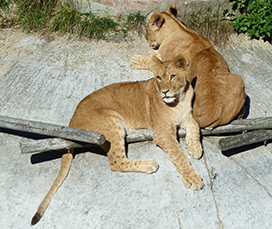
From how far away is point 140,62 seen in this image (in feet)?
17.6

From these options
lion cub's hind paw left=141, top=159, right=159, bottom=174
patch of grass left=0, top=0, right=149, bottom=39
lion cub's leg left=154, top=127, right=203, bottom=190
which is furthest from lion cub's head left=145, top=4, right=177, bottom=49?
lion cub's hind paw left=141, top=159, right=159, bottom=174

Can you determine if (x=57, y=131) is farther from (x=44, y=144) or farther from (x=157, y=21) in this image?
(x=157, y=21)

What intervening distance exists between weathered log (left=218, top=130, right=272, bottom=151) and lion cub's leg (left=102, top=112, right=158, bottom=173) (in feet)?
2.66

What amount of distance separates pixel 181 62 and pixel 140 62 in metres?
1.55

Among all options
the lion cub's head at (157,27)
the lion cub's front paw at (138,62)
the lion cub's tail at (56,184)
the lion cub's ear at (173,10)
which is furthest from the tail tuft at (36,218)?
the lion cub's ear at (173,10)

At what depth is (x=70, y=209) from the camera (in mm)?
3582

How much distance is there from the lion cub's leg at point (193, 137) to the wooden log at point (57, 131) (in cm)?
107

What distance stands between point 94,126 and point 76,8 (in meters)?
2.97

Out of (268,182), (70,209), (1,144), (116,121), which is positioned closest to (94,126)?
(116,121)

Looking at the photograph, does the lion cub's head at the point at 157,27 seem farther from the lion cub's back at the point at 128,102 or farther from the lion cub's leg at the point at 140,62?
the lion cub's back at the point at 128,102

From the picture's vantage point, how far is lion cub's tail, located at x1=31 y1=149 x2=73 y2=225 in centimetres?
345

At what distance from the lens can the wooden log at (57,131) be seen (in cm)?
358

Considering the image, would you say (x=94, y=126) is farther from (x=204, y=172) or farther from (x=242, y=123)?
(x=242, y=123)

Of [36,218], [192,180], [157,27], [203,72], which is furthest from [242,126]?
[36,218]
